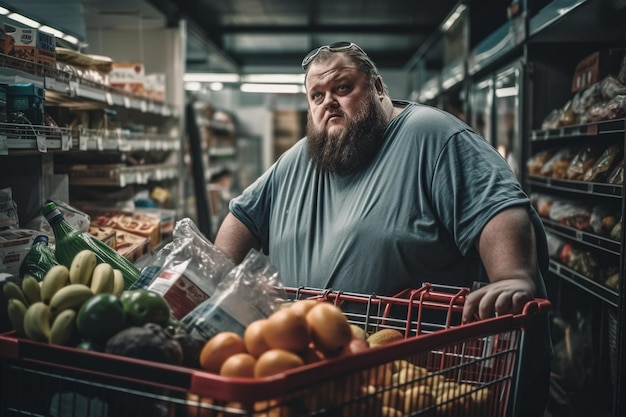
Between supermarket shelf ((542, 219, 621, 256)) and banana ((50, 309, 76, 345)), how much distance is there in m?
2.35

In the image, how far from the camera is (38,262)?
6.39ft

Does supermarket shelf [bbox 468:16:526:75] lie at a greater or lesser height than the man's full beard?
greater

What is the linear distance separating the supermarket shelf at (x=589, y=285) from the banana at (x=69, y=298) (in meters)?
2.35

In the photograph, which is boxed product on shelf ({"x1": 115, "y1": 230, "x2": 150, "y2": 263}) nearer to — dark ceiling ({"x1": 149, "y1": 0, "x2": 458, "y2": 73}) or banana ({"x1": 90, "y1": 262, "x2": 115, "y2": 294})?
banana ({"x1": 90, "y1": 262, "x2": 115, "y2": 294})

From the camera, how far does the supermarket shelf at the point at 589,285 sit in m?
2.90

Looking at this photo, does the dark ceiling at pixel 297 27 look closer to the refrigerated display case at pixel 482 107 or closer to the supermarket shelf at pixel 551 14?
the refrigerated display case at pixel 482 107

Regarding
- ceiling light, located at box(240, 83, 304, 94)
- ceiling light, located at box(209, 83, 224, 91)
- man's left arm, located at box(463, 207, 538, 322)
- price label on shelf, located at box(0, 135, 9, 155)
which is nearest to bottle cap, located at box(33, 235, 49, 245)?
price label on shelf, located at box(0, 135, 9, 155)

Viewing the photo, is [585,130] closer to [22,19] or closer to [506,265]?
[506,265]

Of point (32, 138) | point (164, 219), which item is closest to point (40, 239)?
point (32, 138)

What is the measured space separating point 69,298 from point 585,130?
2.79m

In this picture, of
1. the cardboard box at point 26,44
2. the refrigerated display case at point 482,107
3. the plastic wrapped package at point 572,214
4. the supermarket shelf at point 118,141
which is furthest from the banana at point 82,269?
the refrigerated display case at point 482,107

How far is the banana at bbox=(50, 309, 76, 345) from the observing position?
1.26 metres

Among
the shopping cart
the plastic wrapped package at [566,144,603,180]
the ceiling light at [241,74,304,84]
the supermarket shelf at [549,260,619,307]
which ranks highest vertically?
the ceiling light at [241,74,304,84]

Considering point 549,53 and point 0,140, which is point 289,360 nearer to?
point 0,140
